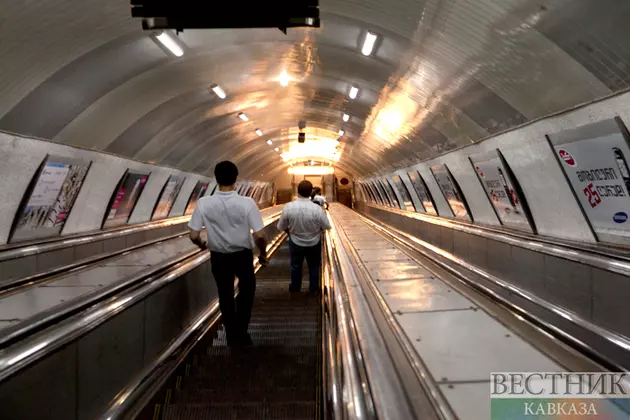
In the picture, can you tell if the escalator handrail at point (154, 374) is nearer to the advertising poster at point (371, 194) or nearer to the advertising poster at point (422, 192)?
the advertising poster at point (422, 192)

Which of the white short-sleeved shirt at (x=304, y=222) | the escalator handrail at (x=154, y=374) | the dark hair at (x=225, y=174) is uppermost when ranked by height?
the dark hair at (x=225, y=174)

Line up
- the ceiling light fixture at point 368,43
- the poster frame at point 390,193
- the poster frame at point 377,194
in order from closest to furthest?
the ceiling light fixture at point 368,43
the poster frame at point 390,193
the poster frame at point 377,194

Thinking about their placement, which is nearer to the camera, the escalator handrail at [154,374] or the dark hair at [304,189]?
the escalator handrail at [154,374]

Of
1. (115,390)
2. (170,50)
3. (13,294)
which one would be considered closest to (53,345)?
(115,390)

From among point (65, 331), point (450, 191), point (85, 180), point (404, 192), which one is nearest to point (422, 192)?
point (404, 192)

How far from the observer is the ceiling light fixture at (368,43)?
20.8 feet

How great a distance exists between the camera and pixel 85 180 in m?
8.08

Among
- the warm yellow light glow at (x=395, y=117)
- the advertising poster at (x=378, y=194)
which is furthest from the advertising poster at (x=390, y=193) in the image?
the warm yellow light glow at (x=395, y=117)

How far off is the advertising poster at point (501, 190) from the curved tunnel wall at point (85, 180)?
6378 mm

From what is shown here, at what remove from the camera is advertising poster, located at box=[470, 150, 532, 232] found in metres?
7.56

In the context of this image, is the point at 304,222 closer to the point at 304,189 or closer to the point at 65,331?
the point at 304,189

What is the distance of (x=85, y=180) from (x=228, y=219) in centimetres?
479

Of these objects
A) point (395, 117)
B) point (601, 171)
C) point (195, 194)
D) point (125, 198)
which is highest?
point (395, 117)

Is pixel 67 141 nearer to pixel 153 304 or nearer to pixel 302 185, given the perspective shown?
pixel 302 185
